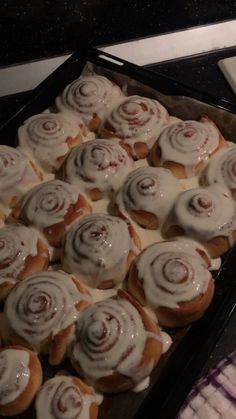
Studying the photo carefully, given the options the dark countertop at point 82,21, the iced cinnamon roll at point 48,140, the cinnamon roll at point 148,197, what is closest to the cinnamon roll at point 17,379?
the cinnamon roll at point 148,197

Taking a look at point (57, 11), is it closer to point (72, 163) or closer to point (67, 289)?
point (72, 163)

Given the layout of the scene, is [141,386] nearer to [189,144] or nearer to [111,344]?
[111,344]

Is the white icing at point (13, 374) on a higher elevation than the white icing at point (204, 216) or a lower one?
lower

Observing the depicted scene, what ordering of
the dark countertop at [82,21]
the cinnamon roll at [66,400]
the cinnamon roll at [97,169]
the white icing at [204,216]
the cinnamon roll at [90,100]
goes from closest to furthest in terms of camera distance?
the cinnamon roll at [66,400] < the white icing at [204,216] < the cinnamon roll at [97,169] < the cinnamon roll at [90,100] < the dark countertop at [82,21]

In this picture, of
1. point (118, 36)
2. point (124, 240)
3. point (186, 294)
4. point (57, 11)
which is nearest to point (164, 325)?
point (186, 294)

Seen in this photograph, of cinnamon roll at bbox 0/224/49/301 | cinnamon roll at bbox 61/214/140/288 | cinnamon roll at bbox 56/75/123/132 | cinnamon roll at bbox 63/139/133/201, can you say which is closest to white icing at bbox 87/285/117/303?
cinnamon roll at bbox 61/214/140/288

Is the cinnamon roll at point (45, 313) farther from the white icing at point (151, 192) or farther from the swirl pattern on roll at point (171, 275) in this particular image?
the white icing at point (151, 192)

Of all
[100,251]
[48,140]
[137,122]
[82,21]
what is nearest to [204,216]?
[100,251]

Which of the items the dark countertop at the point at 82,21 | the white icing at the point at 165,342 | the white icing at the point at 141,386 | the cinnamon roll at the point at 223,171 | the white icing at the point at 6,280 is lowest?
the white icing at the point at 141,386
